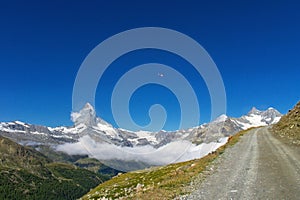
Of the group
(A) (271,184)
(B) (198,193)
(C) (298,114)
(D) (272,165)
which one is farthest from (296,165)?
(C) (298,114)

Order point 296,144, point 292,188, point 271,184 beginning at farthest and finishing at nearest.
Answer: point 296,144 < point 271,184 < point 292,188

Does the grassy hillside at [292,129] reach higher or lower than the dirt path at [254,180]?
higher

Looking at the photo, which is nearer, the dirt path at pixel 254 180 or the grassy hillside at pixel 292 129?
the dirt path at pixel 254 180

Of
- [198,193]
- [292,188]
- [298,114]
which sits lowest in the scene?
[292,188]

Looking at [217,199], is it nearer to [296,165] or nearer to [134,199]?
[134,199]

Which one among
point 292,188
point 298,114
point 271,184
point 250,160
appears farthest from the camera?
point 298,114

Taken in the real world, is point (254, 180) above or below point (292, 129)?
below

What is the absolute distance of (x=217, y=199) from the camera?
56.5 feet

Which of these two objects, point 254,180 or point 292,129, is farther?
point 292,129

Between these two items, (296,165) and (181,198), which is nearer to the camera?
(181,198)

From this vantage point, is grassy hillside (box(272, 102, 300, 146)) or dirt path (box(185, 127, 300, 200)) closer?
dirt path (box(185, 127, 300, 200))

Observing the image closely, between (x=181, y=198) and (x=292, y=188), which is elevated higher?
(x=181, y=198)

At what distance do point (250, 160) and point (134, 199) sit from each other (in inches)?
598

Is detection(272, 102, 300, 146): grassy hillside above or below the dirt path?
above
